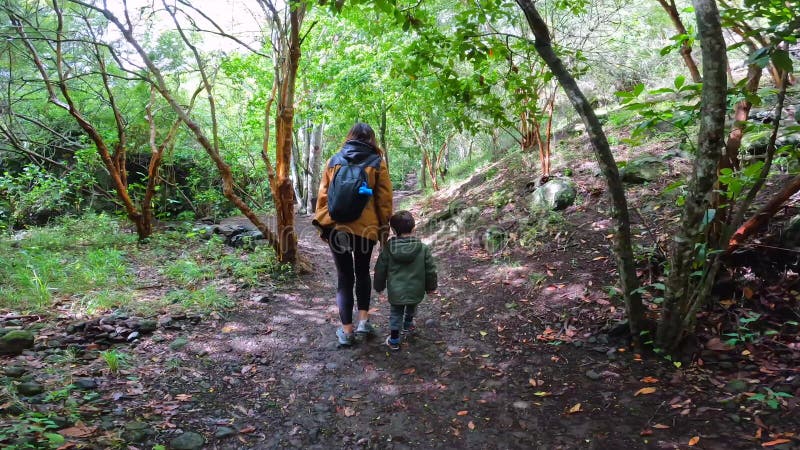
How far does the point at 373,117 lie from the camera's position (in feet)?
47.5

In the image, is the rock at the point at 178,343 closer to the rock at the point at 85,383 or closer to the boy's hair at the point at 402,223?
the rock at the point at 85,383

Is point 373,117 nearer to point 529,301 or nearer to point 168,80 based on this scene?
point 168,80

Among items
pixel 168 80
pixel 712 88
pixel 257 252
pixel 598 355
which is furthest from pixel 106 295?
pixel 168 80

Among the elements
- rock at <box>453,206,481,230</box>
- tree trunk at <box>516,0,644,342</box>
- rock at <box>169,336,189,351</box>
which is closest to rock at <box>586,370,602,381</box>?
tree trunk at <box>516,0,644,342</box>

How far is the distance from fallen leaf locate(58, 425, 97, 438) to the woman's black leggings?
1990 mm

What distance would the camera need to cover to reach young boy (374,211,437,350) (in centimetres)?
391

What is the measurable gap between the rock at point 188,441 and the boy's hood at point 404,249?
6.68 feet

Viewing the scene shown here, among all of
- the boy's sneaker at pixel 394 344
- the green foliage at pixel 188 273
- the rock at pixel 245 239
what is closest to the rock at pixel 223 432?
the boy's sneaker at pixel 394 344

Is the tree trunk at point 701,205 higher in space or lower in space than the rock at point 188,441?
higher

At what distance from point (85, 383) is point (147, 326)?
3.74 ft

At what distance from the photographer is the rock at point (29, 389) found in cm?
267

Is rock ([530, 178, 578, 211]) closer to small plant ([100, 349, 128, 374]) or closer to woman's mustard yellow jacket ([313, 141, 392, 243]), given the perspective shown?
woman's mustard yellow jacket ([313, 141, 392, 243])

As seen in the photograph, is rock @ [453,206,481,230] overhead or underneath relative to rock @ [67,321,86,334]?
overhead

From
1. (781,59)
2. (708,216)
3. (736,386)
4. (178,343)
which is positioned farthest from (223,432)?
(781,59)
